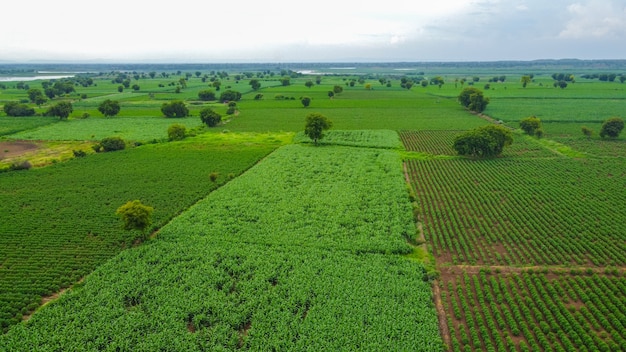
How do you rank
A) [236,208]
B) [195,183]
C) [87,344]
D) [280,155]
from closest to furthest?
[87,344]
[236,208]
[195,183]
[280,155]

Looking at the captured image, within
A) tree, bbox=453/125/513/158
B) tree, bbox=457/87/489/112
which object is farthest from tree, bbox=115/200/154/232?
tree, bbox=457/87/489/112

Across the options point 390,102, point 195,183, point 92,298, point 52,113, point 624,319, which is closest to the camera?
point 624,319

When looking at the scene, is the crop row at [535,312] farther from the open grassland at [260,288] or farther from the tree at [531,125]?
the tree at [531,125]

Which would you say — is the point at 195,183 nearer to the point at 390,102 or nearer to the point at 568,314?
the point at 568,314

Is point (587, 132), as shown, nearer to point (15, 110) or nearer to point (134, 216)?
point (134, 216)

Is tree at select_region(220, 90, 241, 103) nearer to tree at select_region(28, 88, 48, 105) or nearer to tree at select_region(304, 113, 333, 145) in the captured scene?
tree at select_region(28, 88, 48, 105)

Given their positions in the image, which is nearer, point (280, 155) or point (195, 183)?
point (195, 183)

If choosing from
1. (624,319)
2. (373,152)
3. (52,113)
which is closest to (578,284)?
(624,319)
